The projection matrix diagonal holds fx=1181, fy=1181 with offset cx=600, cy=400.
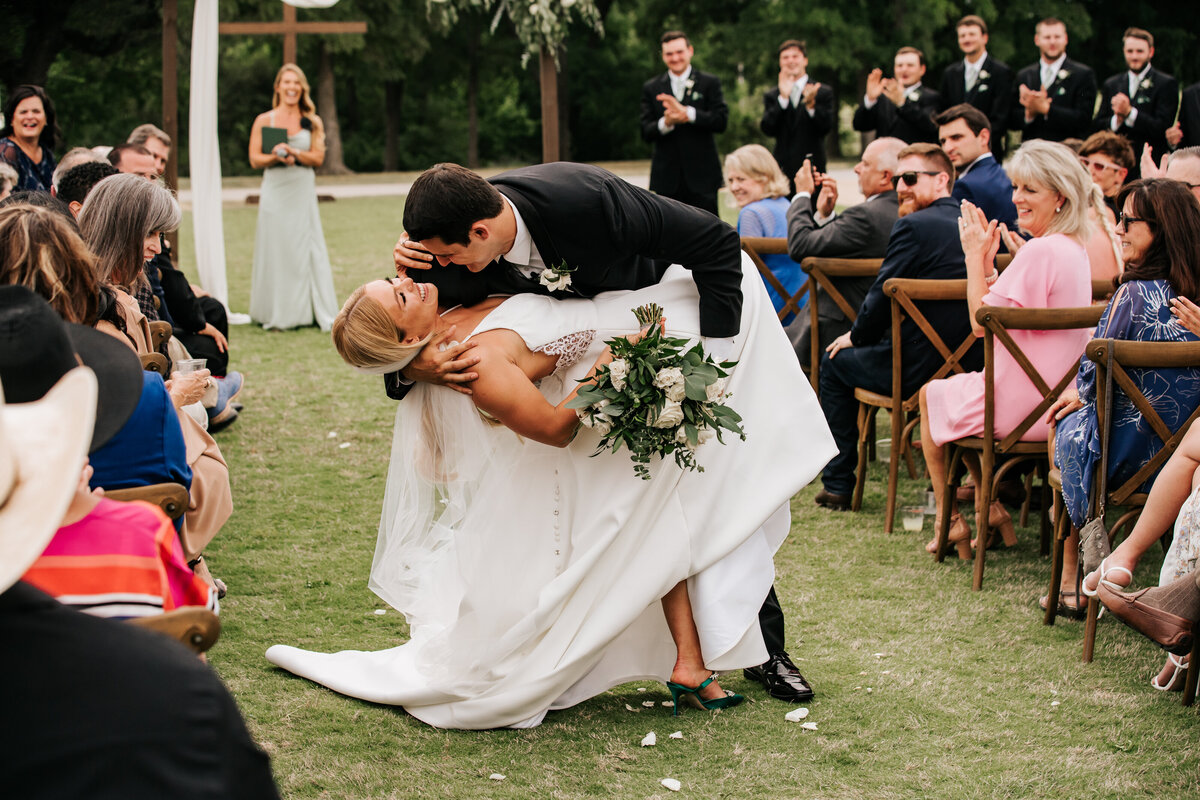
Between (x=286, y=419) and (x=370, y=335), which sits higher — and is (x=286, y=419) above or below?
below

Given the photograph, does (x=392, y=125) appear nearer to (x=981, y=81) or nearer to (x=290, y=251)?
(x=290, y=251)

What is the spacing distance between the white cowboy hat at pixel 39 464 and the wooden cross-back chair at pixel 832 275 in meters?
4.96

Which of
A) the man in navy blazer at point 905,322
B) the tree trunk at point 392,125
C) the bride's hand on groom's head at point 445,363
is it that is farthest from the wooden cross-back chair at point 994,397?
the tree trunk at point 392,125

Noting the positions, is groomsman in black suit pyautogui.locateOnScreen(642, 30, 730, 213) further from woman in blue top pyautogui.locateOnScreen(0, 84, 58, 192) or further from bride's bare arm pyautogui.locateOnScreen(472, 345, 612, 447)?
bride's bare arm pyautogui.locateOnScreen(472, 345, 612, 447)

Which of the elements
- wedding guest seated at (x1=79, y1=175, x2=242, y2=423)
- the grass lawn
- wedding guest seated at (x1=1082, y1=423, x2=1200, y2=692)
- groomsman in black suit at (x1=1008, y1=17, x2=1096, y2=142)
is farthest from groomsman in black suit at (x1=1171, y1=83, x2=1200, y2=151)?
wedding guest seated at (x1=79, y1=175, x2=242, y2=423)

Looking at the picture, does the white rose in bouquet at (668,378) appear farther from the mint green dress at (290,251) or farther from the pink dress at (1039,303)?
the mint green dress at (290,251)

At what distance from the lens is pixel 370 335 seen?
3402 millimetres

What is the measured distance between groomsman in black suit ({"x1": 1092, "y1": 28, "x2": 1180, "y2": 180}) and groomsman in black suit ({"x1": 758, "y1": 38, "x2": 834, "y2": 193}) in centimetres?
264

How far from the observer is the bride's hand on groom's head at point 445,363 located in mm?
3441

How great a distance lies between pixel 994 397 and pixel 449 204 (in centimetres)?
258

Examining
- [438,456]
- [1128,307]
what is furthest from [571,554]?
[1128,307]

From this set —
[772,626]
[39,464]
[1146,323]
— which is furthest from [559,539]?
[39,464]

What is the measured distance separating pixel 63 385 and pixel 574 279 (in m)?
2.35

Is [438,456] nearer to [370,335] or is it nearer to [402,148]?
[370,335]
